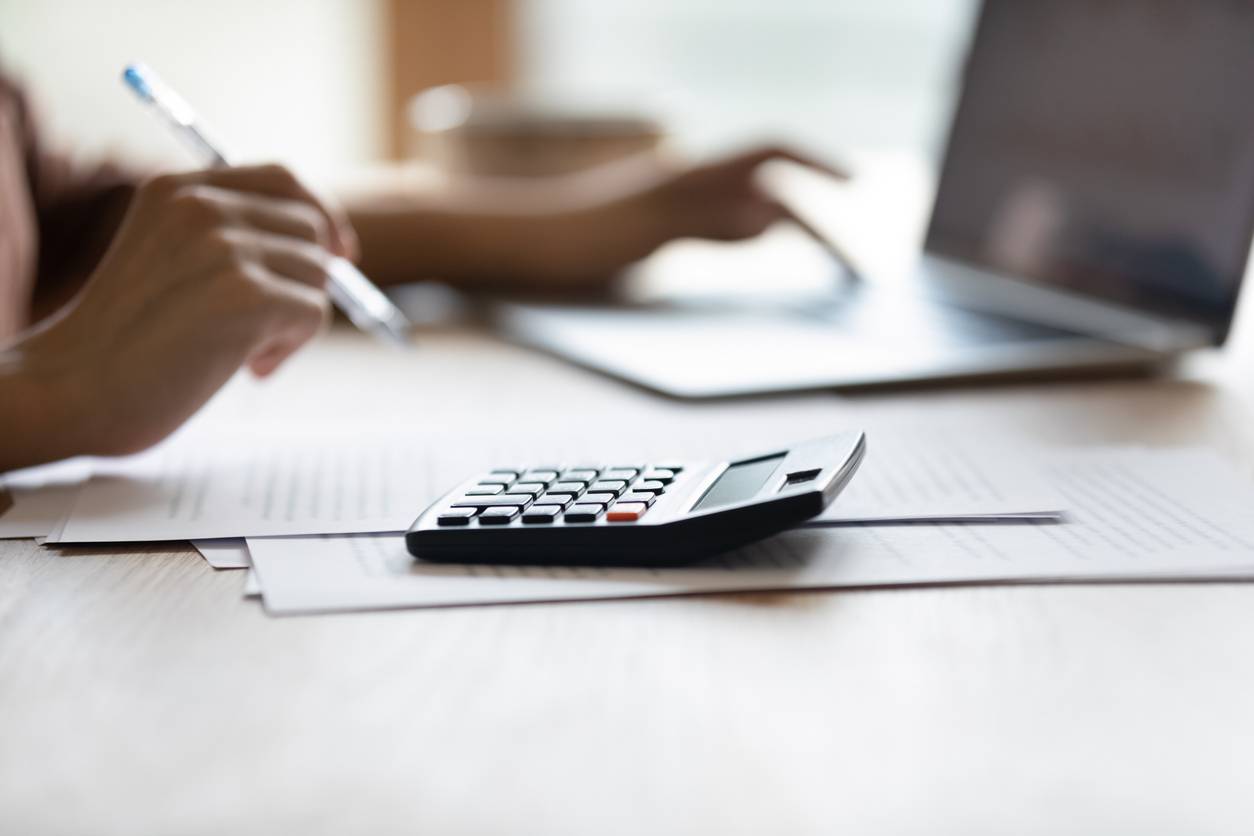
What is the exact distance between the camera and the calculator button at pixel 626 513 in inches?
18.1

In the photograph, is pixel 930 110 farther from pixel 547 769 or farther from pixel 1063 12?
pixel 547 769

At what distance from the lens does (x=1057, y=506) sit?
515 millimetres

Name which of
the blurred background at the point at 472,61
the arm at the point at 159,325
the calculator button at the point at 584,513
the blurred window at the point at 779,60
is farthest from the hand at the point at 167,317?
the blurred window at the point at 779,60

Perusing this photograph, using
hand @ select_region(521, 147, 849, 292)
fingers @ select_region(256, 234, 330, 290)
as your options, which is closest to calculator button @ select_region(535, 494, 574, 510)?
fingers @ select_region(256, 234, 330, 290)

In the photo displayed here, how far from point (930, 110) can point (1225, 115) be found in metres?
2.34

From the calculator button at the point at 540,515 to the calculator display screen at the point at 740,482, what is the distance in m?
0.05

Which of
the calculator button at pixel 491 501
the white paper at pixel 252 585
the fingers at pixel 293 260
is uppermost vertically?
the fingers at pixel 293 260

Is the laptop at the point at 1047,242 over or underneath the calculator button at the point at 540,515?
over

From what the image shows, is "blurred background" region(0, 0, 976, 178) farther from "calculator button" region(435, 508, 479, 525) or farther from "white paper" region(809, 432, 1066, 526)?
"calculator button" region(435, 508, 479, 525)

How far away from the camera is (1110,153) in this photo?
0.85 metres

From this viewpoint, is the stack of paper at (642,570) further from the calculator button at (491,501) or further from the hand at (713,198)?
the hand at (713,198)

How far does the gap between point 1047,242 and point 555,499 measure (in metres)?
0.56

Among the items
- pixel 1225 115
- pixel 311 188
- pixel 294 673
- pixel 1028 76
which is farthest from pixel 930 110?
pixel 294 673

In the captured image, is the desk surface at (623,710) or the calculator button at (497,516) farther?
the calculator button at (497,516)
